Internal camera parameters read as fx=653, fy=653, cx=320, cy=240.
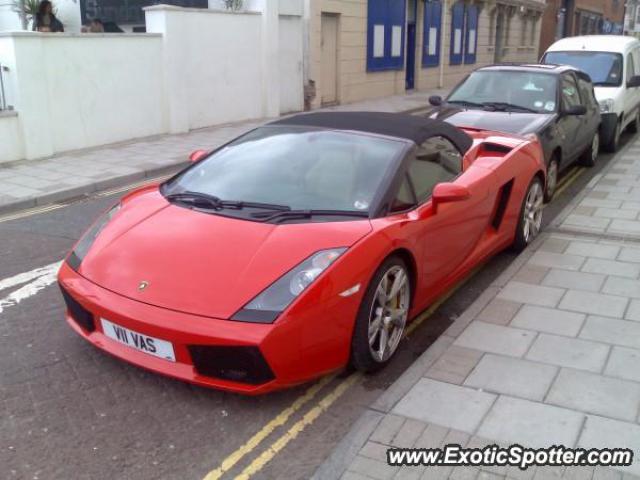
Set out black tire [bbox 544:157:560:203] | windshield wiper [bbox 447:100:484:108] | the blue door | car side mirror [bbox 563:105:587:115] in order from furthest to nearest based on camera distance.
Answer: the blue door
windshield wiper [bbox 447:100:484:108]
car side mirror [bbox 563:105:587:115]
black tire [bbox 544:157:560:203]

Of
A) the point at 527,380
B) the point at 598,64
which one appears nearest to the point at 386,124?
the point at 527,380

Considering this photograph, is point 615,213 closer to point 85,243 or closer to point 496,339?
point 496,339

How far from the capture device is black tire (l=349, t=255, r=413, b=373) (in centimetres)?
350

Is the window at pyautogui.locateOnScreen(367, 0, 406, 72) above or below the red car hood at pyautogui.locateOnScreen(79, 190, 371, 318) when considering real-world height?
above

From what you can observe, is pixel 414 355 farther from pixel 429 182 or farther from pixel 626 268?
pixel 626 268

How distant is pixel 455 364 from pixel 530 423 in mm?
683

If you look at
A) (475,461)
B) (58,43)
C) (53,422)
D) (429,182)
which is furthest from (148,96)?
(475,461)

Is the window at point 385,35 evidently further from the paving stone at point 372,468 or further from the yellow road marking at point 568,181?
the paving stone at point 372,468

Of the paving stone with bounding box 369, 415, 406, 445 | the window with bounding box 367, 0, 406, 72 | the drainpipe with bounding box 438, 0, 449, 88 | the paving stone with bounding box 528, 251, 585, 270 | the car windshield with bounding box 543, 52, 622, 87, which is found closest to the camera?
the paving stone with bounding box 369, 415, 406, 445

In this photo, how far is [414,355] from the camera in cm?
416

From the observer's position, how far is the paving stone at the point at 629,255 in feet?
18.6

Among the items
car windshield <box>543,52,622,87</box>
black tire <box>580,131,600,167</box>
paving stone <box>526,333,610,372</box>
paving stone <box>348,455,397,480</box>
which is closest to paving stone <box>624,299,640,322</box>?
paving stone <box>526,333,610,372</box>

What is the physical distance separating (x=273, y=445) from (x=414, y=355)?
1340mm

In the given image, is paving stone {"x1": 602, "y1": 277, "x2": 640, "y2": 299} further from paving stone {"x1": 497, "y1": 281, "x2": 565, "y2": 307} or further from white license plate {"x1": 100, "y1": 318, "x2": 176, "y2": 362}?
white license plate {"x1": 100, "y1": 318, "x2": 176, "y2": 362}
